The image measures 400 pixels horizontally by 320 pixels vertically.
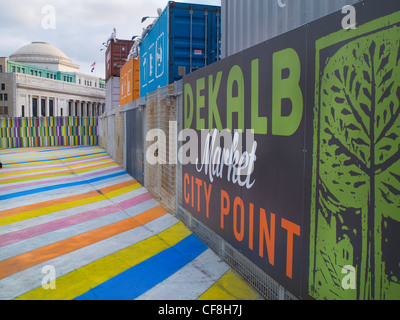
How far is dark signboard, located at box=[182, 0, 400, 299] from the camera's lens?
108 inches

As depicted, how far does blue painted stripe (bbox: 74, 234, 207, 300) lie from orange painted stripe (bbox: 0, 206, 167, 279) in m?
1.43

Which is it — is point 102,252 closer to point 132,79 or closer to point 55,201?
point 55,201

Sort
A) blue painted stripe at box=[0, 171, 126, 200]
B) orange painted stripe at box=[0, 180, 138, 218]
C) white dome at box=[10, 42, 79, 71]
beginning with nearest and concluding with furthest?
orange painted stripe at box=[0, 180, 138, 218], blue painted stripe at box=[0, 171, 126, 200], white dome at box=[10, 42, 79, 71]

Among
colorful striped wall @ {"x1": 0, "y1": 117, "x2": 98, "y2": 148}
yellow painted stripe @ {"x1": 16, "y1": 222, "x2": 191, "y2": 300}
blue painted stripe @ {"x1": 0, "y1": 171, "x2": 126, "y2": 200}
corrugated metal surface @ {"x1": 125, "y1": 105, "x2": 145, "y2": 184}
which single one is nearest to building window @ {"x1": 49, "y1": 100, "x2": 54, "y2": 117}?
colorful striped wall @ {"x1": 0, "y1": 117, "x2": 98, "y2": 148}

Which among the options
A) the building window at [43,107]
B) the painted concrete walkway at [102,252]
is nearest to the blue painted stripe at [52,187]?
the painted concrete walkway at [102,252]

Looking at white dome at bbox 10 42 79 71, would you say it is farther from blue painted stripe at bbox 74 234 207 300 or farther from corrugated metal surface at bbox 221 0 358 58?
blue painted stripe at bbox 74 234 207 300

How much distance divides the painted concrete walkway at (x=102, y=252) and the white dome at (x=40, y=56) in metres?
117

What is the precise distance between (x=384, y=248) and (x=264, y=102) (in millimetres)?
2195

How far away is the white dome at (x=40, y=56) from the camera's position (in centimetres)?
11438

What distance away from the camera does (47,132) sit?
3136cm

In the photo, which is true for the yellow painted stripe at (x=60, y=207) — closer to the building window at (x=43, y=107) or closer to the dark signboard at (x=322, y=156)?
the dark signboard at (x=322, y=156)
